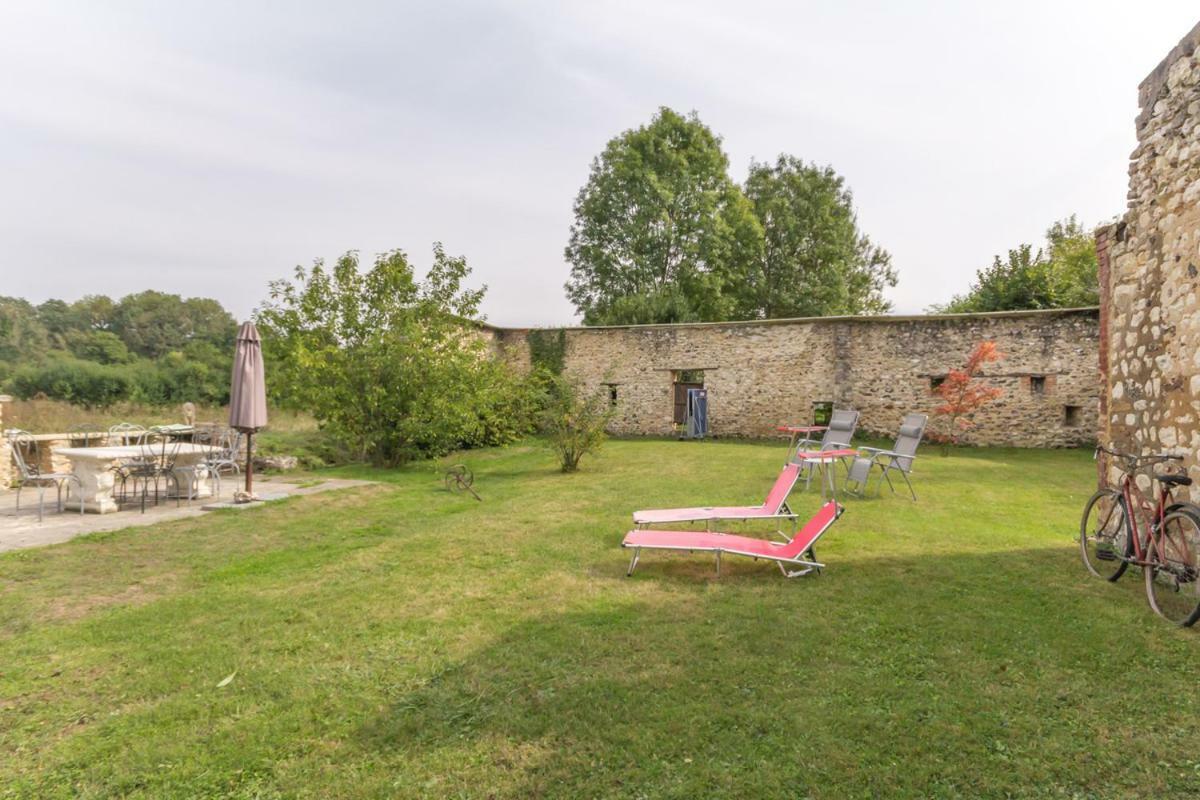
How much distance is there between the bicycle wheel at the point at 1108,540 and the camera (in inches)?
165

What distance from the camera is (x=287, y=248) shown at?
1316 centimetres

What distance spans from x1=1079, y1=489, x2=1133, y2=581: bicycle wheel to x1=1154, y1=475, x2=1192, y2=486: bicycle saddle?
42 cm

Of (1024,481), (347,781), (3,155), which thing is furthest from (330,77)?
(1024,481)

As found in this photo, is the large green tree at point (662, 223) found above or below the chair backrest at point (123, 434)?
above

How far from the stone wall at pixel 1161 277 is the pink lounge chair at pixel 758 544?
7.19ft

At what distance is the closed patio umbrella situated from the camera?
674 cm

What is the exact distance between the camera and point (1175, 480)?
142 inches

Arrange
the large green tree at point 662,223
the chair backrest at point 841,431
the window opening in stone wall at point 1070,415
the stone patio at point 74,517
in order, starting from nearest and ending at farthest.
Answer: the stone patio at point 74,517, the chair backrest at point 841,431, the window opening in stone wall at point 1070,415, the large green tree at point 662,223

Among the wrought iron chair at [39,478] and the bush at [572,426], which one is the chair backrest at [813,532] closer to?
the bush at [572,426]

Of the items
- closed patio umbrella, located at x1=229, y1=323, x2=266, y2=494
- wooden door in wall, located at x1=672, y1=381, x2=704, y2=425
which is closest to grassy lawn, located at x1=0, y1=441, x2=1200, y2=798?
closed patio umbrella, located at x1=229, y1=323, x2=266, y2=494

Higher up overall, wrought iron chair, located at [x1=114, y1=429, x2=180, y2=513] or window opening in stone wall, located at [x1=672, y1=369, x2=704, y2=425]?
window opening in stone wall, located at [x1=672, y1=369, x2=704, y2=425]

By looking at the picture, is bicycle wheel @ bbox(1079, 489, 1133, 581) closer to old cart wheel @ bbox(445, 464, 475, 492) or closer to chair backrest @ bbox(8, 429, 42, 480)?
old cart wheel @ bbox(445, 464, 475, 492)

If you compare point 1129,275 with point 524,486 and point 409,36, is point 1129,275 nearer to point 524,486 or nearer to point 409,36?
point 524,486

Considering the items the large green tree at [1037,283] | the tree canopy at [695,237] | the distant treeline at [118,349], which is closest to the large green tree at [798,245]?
the tree canopy at [695,237]
